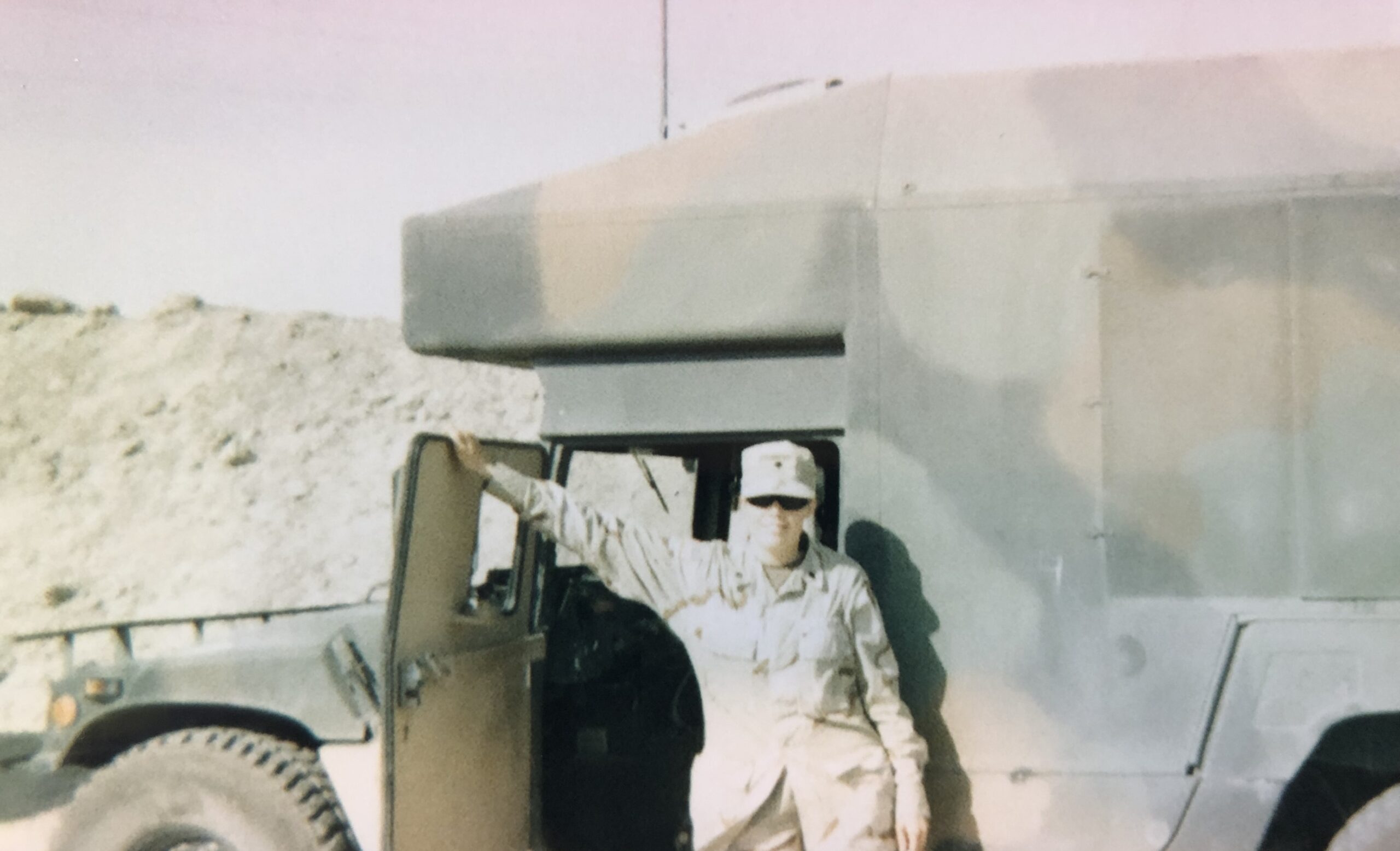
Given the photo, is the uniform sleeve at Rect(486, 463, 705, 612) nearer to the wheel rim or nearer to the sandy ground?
the wheel rim

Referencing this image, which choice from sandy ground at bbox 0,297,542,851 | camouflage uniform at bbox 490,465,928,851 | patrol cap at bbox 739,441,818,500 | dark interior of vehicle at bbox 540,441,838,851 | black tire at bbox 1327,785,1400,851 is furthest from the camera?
sandy ground at bbox 0,297,542,851

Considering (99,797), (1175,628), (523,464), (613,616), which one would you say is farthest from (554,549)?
(1175,628)

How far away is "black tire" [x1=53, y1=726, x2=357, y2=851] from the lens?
289 centimetres

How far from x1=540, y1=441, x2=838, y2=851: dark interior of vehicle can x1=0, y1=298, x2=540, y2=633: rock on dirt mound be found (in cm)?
1338

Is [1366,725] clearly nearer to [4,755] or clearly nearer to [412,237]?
[412,237]

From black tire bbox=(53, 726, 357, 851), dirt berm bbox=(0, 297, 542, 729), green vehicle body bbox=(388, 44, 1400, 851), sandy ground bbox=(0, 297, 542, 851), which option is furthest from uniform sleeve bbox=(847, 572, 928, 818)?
dirt berm bbox=(0, 297, 542, 729)

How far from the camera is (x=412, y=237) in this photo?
10.0 ft

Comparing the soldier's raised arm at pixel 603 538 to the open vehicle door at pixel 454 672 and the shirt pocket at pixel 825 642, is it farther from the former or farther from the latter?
the shirt pocket at pixel 825 642

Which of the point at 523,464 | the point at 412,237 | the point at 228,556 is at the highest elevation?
the point at 412,237

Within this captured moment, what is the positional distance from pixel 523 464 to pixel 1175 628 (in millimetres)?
1772

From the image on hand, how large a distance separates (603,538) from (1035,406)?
116cm

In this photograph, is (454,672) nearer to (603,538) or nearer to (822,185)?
(603,538)

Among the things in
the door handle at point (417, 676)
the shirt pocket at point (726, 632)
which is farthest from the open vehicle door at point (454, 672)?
the shirt pocket at point (726, 632)

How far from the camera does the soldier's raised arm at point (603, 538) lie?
2822 mm
